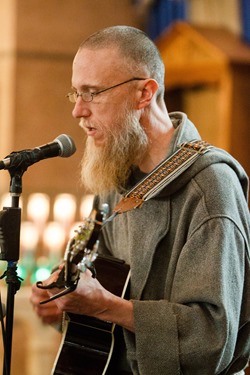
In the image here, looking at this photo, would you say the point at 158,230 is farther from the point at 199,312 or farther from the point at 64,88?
the point at 64,88

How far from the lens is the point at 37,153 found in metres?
2.93

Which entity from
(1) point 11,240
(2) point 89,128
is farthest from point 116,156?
(1) point 11,240

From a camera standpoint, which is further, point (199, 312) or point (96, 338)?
point (96, 338)

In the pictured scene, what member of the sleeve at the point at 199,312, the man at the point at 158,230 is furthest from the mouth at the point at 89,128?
the sleeve at the point at 199,312

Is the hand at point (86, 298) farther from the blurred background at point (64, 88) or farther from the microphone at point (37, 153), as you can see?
the blurred background at point (64, 88)

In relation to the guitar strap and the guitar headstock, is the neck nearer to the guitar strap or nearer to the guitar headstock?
the guitar strap

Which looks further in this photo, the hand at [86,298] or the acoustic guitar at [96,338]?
the acoustic guitar at [96,338]

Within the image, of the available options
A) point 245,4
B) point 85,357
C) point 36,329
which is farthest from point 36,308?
point 245,4

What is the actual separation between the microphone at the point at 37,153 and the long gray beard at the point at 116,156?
330 millimetres

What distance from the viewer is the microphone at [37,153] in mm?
2881

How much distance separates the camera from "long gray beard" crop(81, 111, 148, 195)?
10.9 feet

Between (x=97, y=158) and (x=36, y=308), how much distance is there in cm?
62

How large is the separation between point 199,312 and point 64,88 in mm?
6104

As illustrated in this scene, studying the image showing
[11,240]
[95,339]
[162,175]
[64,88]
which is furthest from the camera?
[64,88]
